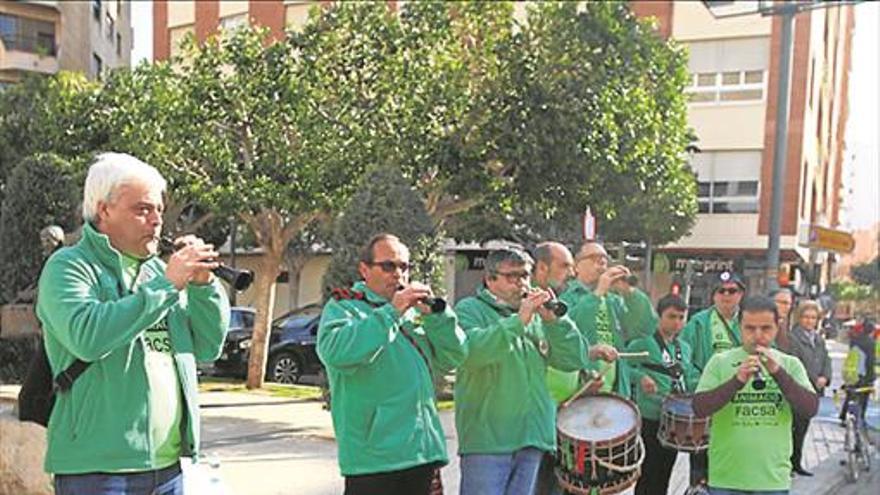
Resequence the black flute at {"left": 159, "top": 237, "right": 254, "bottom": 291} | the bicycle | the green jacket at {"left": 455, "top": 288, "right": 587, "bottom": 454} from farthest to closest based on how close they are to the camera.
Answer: the bicycle < the green jacket at {"left": 455, "top": 288, "right": 587, "bottom": 454} < the black flute at {"left": 159, "top": 237, "right": 254, "bottom": 291}

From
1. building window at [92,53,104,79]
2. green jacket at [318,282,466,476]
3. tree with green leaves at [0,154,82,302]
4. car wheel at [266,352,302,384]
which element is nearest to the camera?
green jacket at [318,282,466,476]

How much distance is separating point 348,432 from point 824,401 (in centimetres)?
1225

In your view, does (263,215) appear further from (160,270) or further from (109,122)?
(160,270)

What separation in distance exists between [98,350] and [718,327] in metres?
4.02

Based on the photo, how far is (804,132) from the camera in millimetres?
24953

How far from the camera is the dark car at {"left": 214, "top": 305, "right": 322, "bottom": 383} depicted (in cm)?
1394

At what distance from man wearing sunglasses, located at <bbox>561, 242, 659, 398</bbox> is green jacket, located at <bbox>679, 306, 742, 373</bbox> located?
0.25 metres

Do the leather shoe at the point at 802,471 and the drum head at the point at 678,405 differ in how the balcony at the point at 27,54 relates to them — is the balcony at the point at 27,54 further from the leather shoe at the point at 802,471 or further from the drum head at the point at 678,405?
the drum head at the point at 678,405

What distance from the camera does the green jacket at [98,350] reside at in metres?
2.42

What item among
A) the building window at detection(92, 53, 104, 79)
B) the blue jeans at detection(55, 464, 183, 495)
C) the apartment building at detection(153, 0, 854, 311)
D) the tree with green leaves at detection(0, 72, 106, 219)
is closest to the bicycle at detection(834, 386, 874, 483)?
the blue jeans at detection(55, 464, 183, 495)

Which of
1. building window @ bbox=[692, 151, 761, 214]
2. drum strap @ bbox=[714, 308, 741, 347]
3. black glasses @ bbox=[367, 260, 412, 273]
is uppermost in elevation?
building window @ bbox=[692, 151, 761, 214]

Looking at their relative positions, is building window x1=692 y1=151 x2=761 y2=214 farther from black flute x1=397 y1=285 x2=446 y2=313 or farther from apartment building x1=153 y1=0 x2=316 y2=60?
black flute x1=397 y1=285 x2=446 y2=313

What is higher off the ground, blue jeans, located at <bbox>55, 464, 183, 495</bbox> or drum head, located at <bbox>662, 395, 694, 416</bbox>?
blue jeans, located at <bbox>55, 464, 183, 495</bbox>

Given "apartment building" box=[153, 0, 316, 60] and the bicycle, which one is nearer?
the bicycle
